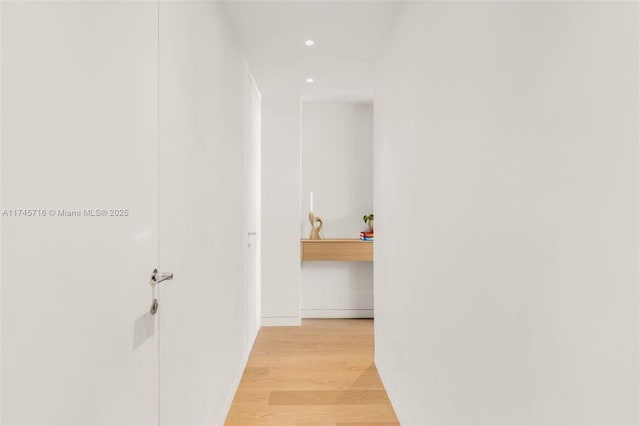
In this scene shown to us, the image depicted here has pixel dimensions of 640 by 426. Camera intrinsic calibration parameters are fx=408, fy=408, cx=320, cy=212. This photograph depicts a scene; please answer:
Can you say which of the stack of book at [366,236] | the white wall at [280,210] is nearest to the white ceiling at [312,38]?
the white wall at [280,210]

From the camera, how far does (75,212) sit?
833 millimetres

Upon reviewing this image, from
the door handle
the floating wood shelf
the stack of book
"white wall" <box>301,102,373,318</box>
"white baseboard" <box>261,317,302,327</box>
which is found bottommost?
"white baseboard" <box>261,317,302,327</box>

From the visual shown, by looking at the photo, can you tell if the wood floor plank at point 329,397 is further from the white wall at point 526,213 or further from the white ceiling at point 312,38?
the white ceiling at point 312,38

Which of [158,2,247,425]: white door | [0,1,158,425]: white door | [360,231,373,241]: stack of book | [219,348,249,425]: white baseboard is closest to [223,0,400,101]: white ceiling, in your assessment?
[158,2,247,425]: white door

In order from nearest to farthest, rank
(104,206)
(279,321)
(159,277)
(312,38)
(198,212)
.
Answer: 1. (104,206)
2. (159,277)
3. (198,212)
4. (312,38)
5. (279,321)

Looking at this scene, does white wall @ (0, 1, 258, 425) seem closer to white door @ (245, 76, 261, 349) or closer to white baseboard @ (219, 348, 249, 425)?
white baseboard @ (219, 348, 249, 425)

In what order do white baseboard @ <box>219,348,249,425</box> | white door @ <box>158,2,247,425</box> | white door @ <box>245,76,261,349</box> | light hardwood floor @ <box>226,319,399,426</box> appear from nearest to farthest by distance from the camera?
1. white door @ <box>158,2,247,425</box>
2. white baseboard @ <box>219,348,249,425</box>
3. light hardwood floor @ <box>226,319,399,426</box>
4. white door @ <box>245,76,261,349</box>

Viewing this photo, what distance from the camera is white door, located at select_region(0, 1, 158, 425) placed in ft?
2.24

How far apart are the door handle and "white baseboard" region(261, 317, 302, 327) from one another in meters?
2.95

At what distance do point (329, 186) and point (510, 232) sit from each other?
144 inches

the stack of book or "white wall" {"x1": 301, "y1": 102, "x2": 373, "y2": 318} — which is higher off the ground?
"white wall" {"x1": 301, "y1": 102, "x2": 373, "y2": 318}

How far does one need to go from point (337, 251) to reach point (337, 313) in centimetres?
80

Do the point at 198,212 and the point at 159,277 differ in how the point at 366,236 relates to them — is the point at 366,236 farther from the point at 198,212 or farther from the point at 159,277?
the point at 159,277

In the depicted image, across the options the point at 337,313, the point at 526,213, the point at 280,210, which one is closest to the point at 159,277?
the point at 526,213
